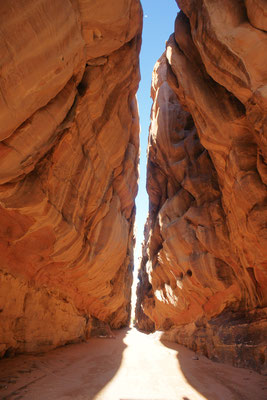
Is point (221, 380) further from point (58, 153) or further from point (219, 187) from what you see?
point (58, 153)

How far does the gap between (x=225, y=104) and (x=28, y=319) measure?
8.86 metres

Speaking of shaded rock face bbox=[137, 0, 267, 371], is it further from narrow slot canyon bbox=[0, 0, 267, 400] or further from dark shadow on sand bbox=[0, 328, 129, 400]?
dark shadow on sand bbox=[0, 328, 129, 400]

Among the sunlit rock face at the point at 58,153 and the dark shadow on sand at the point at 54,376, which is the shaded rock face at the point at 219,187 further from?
the dark shadow on sand at the point at 54,376

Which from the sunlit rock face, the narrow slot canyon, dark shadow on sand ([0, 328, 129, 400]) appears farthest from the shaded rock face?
dark shadow on sand ([0, 328, 129, 400])

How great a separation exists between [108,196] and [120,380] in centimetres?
616

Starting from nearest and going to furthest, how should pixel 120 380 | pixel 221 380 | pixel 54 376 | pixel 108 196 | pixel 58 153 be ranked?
pixel 120 380 < pixel 54 376 < pixel 221 380 < pixel 58 153 < pixel 108 196

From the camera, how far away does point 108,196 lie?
31.9ft

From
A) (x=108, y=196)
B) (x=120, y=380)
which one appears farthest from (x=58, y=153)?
(x=120, y=380)

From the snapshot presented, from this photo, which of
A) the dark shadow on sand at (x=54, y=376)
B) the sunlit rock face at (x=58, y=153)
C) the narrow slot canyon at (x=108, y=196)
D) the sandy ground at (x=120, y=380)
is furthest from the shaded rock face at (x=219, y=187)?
the dark shadow on sand at (x=54, y=376)

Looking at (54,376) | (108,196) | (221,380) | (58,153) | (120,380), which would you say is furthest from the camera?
(108,196)

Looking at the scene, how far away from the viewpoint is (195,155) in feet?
40.9

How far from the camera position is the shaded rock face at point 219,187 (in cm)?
590

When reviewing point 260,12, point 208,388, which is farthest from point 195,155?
point 208,388

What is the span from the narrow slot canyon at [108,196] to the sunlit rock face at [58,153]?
3 cm
